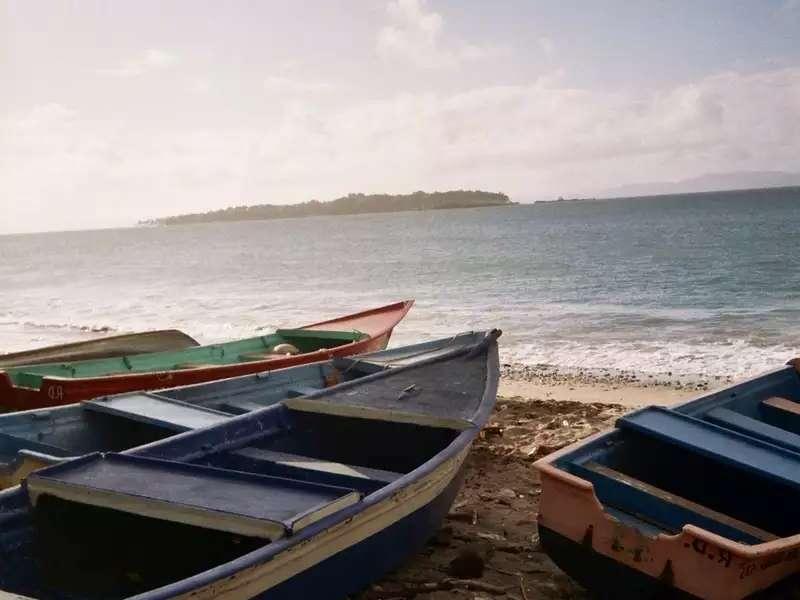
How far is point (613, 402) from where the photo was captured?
10609mm

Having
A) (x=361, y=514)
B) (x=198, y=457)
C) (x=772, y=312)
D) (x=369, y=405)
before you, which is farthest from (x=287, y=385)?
(x=772, y=312)

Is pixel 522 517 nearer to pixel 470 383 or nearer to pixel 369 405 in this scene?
pixel 470 383

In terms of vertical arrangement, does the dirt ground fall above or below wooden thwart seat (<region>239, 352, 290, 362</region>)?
below

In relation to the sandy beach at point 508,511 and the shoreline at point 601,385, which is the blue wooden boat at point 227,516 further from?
the shoreline at point 601,385

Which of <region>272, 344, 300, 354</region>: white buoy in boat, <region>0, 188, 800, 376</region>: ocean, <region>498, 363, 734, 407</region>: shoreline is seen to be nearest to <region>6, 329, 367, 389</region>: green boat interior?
<region>272, 344, 300, 354</region>: white buoy in boat

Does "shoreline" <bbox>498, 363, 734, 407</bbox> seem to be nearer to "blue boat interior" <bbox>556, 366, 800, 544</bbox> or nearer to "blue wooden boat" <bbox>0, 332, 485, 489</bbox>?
"blue wooden boat" <bbox>0, 332, 485, 489</bbox>

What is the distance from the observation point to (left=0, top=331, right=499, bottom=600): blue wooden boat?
11.0 feet

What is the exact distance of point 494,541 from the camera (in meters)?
5.50

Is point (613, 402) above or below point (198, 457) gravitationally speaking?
below

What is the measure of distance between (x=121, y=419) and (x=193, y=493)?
2.64m

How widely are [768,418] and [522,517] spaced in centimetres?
230

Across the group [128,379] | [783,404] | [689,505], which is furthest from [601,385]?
[689,505]

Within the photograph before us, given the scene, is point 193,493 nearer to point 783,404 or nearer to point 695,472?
point 695,472

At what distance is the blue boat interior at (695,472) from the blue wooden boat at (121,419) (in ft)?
9.50
